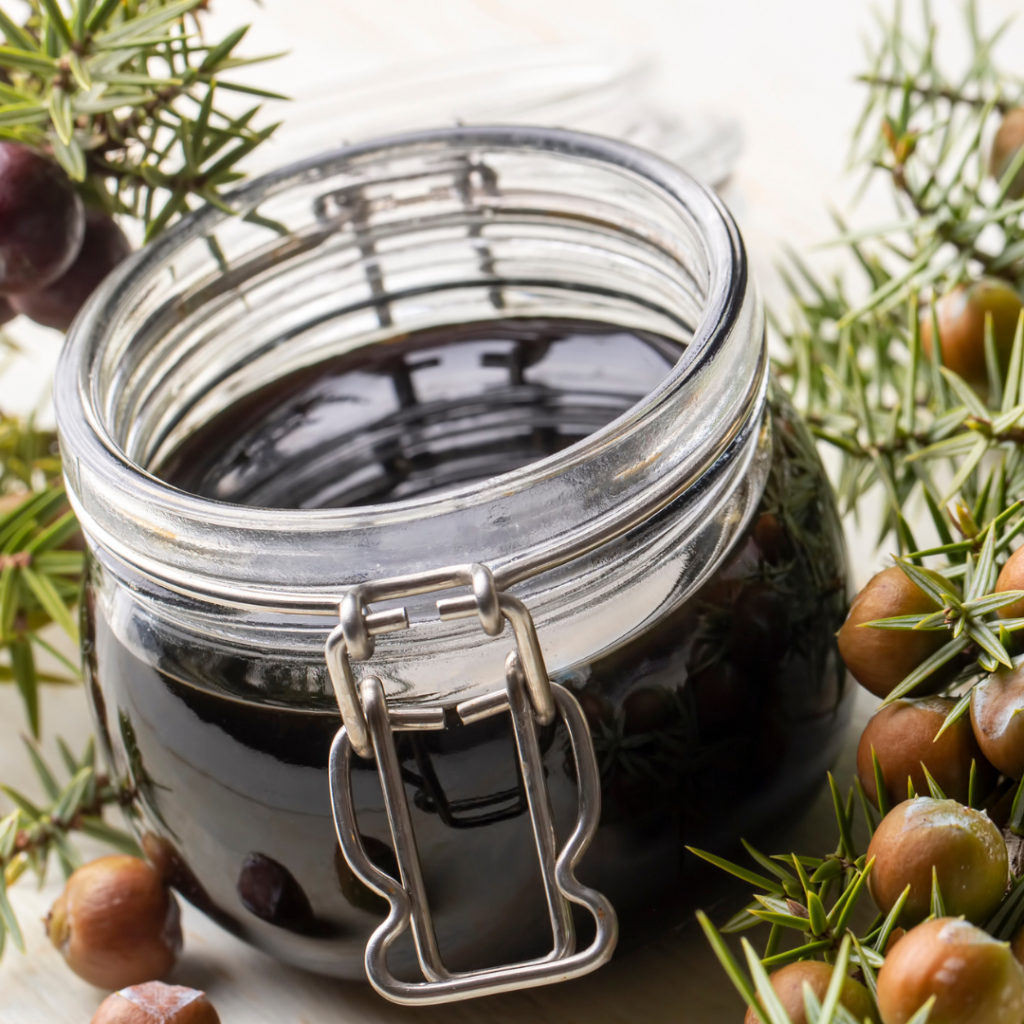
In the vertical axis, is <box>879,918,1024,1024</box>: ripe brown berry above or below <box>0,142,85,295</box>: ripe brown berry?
below

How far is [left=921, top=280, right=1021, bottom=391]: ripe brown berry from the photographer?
0.38m

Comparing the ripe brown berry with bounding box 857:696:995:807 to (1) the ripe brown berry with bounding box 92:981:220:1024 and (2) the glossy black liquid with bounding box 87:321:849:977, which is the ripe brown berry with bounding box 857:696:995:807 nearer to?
(2) the glossy black liquid with bounding box 87:321:849:977

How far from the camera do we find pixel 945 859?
0.23 metres

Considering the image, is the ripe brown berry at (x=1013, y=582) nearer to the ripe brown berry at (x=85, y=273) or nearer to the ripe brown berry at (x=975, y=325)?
the ripe brown berry at (x=975, y=325)

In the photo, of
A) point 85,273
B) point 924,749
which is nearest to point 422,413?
point 85,273

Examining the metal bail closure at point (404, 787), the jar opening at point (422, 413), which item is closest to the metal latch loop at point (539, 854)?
the metal bail closure at point (404, 787)

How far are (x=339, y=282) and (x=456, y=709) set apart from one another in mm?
203

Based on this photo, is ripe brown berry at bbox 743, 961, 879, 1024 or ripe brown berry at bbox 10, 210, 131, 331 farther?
ripe brown berry at bbox 10, 210, 131, 331

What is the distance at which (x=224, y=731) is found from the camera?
11.4 inches

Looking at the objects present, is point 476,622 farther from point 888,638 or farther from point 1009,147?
point 1009,147

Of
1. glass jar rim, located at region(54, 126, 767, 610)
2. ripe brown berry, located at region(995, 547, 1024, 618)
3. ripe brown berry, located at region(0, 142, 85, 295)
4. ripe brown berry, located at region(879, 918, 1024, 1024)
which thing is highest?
ripe brown berry, located at region(0, 142, 85, 295)

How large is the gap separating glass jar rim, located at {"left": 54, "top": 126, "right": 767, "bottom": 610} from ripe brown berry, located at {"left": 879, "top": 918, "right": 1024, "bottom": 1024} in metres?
0.10

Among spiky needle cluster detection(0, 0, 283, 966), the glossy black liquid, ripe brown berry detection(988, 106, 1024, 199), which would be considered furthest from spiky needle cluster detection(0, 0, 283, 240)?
ripe brown berry detection(988, 106, 1024, 199)

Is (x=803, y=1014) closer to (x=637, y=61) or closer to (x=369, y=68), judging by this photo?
(x=637, y=61)
